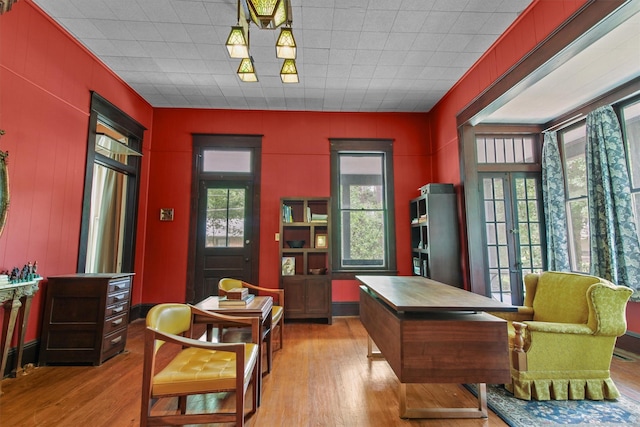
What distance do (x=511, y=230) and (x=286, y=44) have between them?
3.87 meters

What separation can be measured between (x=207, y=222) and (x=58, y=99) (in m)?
2.33

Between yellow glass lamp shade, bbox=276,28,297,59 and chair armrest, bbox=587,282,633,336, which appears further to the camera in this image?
yellow glass lamp shade, bbox=276,28,297,59

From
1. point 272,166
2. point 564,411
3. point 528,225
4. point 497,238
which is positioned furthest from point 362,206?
point 564,411

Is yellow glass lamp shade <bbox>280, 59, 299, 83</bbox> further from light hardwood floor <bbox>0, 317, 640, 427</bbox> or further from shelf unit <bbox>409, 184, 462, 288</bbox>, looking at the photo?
light hardwood floor <bbox>0, 317, 640, 427</bbox>

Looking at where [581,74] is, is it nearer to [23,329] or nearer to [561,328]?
[561,328]

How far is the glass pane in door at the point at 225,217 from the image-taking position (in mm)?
4715

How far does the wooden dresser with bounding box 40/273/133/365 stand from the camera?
2766 mm

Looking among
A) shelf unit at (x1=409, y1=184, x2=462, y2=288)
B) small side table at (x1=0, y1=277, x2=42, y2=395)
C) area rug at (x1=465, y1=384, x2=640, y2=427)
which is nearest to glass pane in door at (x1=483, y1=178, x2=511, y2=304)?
shelf unit at (x1=409, y1=184, x2=462, y2=288)

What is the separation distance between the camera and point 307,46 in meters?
3.34

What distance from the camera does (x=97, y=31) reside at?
10.2ft

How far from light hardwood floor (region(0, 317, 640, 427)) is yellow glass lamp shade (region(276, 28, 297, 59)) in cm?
271

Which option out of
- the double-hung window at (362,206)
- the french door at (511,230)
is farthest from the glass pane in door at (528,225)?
the double-hung window at (362,206)

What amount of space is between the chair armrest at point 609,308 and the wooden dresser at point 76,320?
13.7 feet

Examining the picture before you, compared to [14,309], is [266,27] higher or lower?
higher
